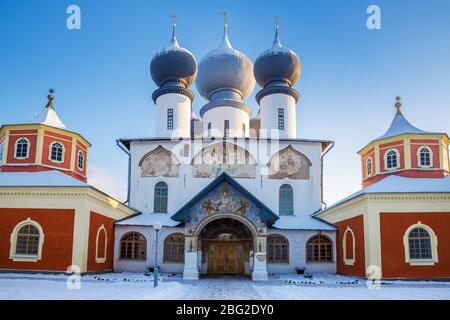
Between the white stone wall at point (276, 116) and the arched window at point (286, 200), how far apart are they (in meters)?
4.02

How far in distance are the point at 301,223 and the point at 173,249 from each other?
23.9 ft

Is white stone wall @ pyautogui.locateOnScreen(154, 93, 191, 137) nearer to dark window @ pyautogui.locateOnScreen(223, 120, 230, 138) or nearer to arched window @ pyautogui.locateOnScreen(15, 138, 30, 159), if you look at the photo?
dark window @ pyautogui.locateOnScreen(223, 120, 230, 138)

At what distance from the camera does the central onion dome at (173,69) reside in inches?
1171

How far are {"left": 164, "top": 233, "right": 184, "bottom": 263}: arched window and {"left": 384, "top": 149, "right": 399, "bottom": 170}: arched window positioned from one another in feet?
38.4

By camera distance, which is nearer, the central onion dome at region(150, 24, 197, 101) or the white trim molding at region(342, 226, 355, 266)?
the white trim molding at region(342, 226, 355, 266)

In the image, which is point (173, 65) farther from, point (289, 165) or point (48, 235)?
point (48, 235)

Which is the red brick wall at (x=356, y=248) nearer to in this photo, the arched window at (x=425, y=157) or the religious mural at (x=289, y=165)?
the religious mural at (x=289, y=165)

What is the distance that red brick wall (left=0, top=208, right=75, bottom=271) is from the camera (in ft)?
64.2

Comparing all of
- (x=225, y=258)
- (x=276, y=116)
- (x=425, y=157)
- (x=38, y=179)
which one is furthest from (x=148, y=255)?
(x=425, y=157)

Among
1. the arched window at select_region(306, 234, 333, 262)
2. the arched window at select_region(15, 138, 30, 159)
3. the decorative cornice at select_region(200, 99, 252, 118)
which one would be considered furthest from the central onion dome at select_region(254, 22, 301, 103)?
the arched window at select_region(15, 138, 30, 159)

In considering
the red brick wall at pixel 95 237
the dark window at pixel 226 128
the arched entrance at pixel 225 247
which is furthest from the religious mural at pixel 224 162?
the red brick wall at pixel 95 237

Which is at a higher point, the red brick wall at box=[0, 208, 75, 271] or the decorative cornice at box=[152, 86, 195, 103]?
the decorative cornice at box=[152, 86, 195, 103]
